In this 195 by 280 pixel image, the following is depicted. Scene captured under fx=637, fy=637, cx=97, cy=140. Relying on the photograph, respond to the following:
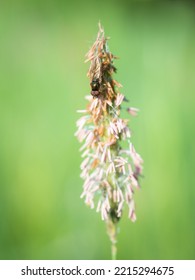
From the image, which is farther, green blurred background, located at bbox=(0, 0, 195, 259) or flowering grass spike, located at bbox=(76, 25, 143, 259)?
green blurred background, located at bbox=(0, 0, 195, 259)

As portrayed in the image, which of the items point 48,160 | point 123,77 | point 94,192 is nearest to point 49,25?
point 123,77

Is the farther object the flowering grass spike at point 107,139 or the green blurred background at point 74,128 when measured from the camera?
the green blurred background at point 74,128

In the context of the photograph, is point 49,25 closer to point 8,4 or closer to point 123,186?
point 8,4

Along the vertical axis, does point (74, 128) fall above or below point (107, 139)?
above

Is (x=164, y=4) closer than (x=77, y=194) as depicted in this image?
No
